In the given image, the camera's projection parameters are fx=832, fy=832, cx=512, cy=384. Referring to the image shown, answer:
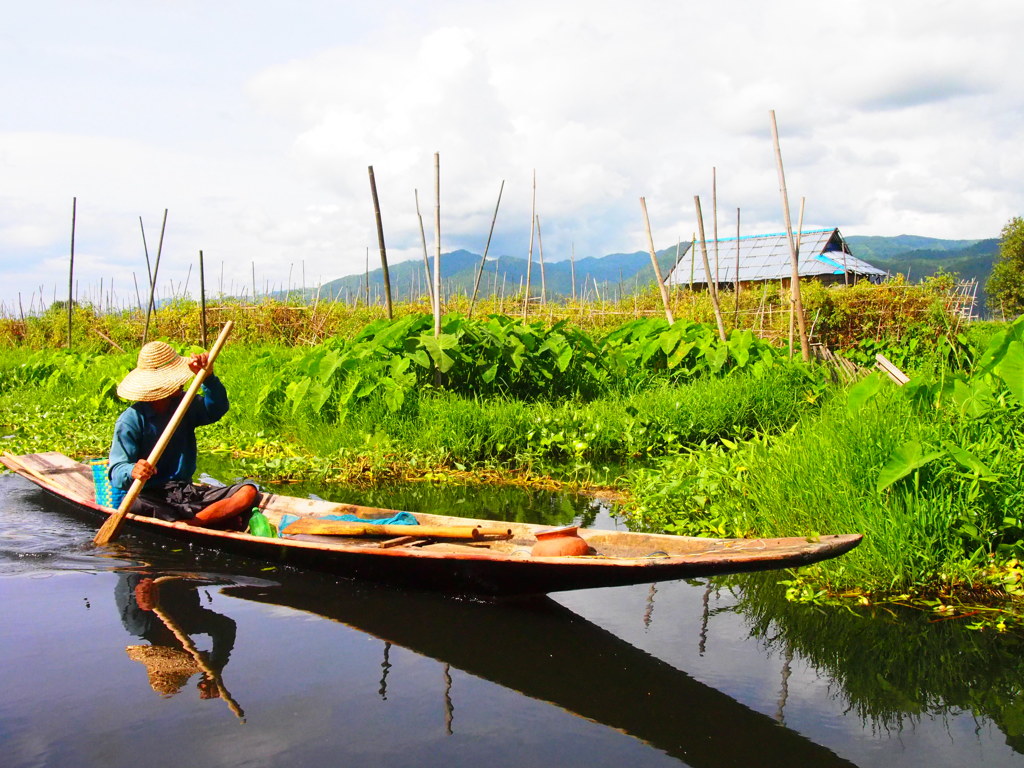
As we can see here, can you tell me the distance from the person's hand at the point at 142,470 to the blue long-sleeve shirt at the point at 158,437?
0.12 m

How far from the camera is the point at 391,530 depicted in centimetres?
430

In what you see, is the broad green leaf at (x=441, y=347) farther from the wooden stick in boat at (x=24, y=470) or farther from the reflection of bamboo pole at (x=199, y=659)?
the reflection of bamboo pole at (x=199, y=659)

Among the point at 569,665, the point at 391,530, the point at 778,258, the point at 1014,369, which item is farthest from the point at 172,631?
the point at 778,258

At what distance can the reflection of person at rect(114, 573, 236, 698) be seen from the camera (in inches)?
129

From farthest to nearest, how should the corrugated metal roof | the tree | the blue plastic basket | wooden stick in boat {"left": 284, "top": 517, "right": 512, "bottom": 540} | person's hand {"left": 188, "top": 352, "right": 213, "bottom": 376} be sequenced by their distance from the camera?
the tree, the corrugated metal roof, the blue plastic basket, person's hand {"left": 188, "top": 352, "right": 213, "bottom": 376}, wooden stick in boat {"left": 284, "top": 517, "right": 512, "bottom": 540}

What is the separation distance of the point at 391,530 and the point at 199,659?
115 cm

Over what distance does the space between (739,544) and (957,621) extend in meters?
1.13

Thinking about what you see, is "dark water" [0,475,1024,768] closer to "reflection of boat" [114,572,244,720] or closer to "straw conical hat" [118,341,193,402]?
"reflection of boat" [114,572,244,720]

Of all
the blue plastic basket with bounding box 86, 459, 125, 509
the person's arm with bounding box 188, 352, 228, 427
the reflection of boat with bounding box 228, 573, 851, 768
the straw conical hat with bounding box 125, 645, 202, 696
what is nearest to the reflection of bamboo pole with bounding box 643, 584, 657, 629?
the reflection of boat with bounding box 228, 573, 851, 768

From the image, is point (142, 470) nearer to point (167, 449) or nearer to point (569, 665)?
point (167, 449)

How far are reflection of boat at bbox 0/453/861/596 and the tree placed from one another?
29045 mm

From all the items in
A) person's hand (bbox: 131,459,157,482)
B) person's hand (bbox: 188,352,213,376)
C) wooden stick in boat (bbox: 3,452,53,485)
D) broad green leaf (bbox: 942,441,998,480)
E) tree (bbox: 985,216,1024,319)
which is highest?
tree (bbox: 985,216,1024,319)

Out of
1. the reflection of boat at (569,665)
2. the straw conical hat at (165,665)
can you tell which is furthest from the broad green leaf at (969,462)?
the straw conical hat at (165,665)

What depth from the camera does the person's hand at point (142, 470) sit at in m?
4.55
